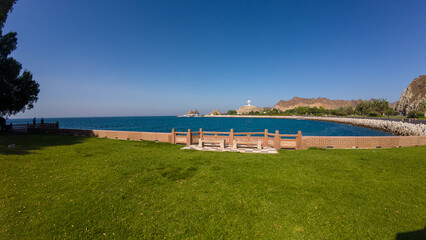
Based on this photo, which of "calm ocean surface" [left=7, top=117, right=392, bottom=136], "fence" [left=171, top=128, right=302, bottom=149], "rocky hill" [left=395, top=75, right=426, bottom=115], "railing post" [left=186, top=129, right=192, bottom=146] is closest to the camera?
"fence" [left=171, top=128, right=302, bottom=149]

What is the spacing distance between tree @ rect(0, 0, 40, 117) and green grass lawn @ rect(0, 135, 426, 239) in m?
19.9

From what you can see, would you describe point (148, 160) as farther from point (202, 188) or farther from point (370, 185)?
point (370, 185)

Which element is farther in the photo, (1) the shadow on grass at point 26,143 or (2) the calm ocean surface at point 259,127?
(2) the calm ocean surface at point 259,127

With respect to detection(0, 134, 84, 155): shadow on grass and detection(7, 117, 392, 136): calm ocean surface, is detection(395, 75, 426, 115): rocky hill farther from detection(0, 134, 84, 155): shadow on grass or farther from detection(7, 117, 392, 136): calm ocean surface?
detection(0, 134, 84, 155): shadow on grass

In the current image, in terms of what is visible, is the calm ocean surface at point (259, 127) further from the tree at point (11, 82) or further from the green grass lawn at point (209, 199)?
the green grass lawn at point (209, 199)

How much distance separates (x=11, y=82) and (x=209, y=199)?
1209 inches

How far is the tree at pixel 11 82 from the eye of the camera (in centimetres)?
2033

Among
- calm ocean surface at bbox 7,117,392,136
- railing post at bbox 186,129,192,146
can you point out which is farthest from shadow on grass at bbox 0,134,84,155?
calm ocean surface at bbox 7,117,392,136

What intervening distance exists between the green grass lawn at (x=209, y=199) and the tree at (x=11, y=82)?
65.4ft

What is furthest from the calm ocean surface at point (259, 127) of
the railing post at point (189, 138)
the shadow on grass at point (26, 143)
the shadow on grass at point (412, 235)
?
the shadow on grass at point (412, 235)

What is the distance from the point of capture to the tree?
2033 centimetres

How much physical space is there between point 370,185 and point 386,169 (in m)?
2.59

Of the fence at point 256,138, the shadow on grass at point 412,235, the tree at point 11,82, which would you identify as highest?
the tree at point 11,82

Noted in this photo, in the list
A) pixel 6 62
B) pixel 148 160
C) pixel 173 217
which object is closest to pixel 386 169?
pixel 173 217
